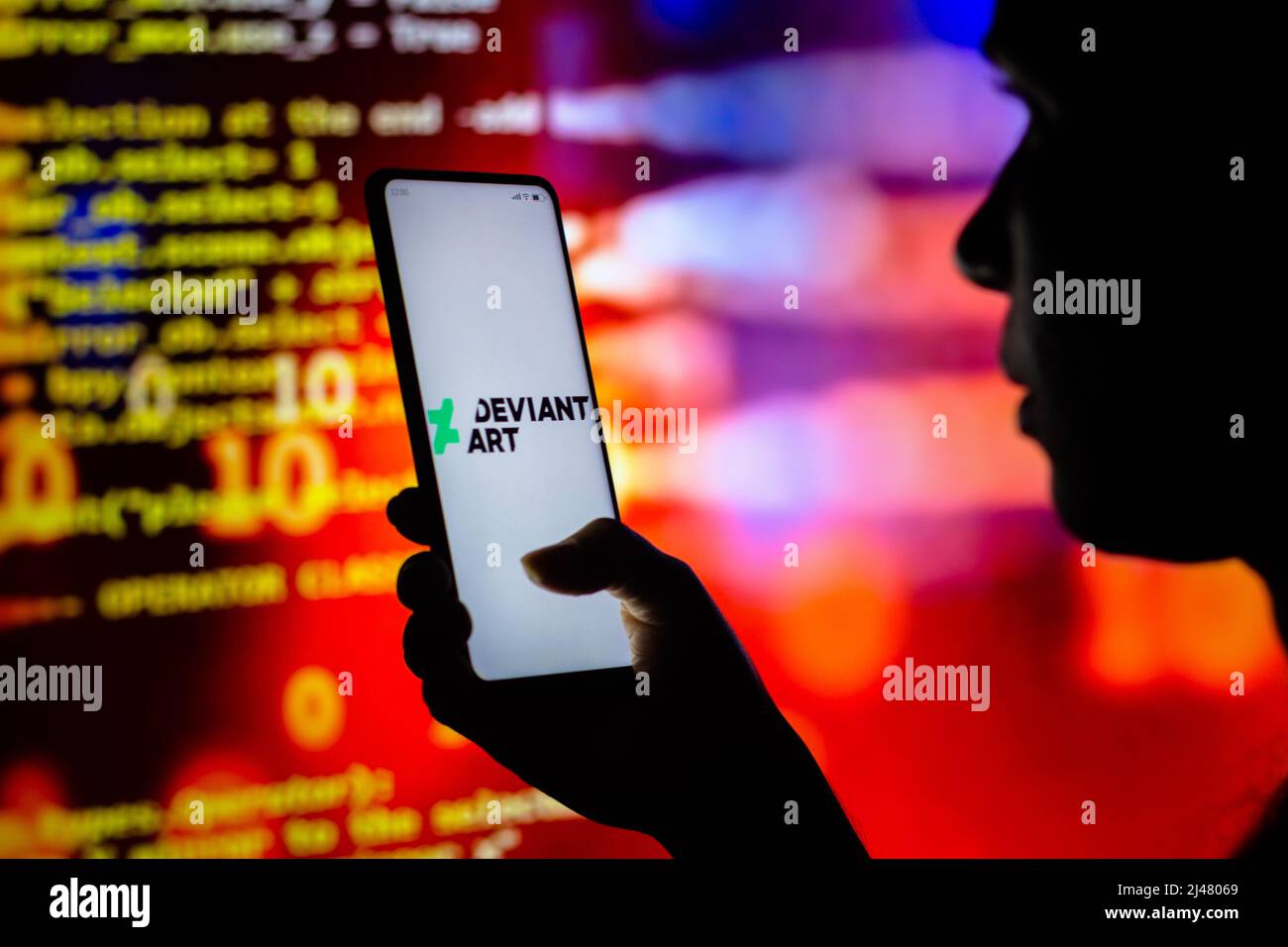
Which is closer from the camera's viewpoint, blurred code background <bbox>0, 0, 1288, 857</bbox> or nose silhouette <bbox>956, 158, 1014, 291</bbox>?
nose silhouette <bbox>956, 158, 1014, 291</bbox>

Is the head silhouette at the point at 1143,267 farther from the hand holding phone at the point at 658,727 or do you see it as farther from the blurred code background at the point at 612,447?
the blurred code background at the point at 612,447

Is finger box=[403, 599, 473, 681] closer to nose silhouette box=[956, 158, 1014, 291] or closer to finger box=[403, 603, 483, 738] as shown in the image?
finger box=[403, 603, 483, 738]

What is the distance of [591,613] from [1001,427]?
2.72 ft

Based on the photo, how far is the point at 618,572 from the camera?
984 mm

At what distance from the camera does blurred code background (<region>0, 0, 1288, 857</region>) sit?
133cm

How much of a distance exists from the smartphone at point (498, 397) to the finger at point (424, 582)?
0.05 feet

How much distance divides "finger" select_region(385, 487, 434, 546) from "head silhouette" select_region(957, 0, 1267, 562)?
0.52 m

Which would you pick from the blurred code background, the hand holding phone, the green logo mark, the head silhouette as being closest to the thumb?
the hand holding phone

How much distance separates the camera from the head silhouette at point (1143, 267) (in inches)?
35.7

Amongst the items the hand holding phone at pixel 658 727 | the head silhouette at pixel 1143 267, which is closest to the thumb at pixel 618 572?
the hand holding phone at pixel 658 727

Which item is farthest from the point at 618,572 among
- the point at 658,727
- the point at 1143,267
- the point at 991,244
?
the point at 1143,267
